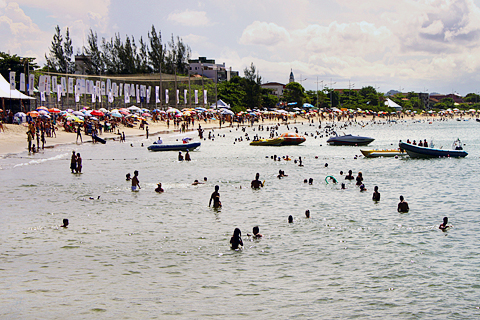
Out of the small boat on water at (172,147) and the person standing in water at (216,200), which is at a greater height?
the small boat on water at (172,147)

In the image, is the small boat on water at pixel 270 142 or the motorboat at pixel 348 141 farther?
the motorboat at pixel 348 141

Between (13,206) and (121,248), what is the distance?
31.7 feet

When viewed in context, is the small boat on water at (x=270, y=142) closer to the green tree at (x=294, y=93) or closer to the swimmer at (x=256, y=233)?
the swimmer at (x=256, y=233)

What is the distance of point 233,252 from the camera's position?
16.4m

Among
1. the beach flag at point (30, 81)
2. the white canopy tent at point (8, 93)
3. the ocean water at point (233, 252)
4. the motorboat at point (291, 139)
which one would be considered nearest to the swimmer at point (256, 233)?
the ocean water at point (233, 252)

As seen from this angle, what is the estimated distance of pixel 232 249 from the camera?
1664 centimetres

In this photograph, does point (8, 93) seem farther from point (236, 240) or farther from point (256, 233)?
point (236, 240)

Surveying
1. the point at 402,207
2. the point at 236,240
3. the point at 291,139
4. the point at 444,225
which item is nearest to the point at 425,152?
the point at 291,139

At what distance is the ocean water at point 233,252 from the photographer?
12109mm

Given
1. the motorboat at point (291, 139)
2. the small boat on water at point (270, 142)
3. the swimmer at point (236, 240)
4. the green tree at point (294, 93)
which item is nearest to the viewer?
the swimmer at point (236, 240)

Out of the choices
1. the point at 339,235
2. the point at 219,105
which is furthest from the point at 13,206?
the point at 219,105

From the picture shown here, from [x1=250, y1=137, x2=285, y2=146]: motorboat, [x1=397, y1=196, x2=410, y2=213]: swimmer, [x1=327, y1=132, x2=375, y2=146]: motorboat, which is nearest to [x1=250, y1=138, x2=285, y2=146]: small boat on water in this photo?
[x1=250, y1=137, x2=285, y2=146]: motorboat

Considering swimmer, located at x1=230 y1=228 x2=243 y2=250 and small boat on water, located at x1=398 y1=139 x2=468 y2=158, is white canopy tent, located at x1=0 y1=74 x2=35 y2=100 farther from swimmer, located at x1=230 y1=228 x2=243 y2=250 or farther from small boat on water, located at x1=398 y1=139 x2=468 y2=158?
swimmer, located at x1=230 y1=228 x2=243 y2=250

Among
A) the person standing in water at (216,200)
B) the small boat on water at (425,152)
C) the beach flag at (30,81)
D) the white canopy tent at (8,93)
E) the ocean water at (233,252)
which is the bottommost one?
the ocean water at (233,252)
